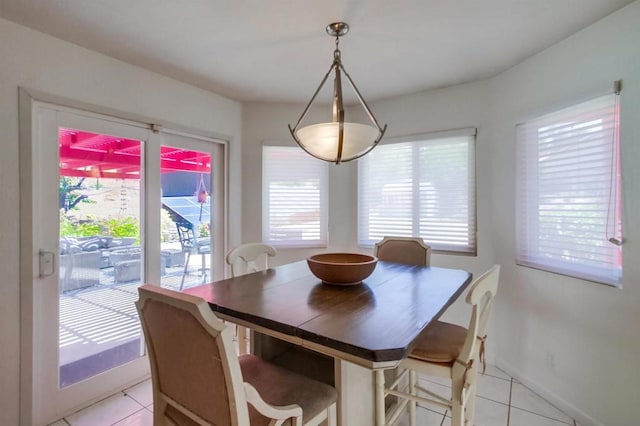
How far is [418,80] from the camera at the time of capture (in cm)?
271

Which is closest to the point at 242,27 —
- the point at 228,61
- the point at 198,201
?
the point at 228,61

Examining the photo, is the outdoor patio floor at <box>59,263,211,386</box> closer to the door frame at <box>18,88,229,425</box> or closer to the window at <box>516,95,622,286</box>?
the door frame at <box>18,88,229,425</box>

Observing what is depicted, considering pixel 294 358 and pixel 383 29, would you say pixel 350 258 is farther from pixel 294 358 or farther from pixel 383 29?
pixel 383 29

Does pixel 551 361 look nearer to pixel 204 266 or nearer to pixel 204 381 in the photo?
pixel 204 381

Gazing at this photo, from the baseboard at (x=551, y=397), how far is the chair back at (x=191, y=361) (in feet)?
7.12

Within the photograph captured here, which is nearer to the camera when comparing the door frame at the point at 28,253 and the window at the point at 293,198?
the door frame at the point at 28,253

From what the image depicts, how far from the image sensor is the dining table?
1.05 meters

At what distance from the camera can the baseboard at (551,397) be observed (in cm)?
190

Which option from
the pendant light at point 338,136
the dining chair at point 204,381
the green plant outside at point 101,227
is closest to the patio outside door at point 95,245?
the green plant outside at point 101,227

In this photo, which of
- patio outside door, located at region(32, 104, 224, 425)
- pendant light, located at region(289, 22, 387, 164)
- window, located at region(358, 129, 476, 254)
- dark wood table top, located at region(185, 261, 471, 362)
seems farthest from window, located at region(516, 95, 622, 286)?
patio outside door, located at region(32, 104, 224, 425)

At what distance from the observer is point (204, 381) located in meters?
0.99

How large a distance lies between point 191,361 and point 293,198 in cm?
246

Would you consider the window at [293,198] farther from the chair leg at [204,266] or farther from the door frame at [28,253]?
the door frame at [28,253]

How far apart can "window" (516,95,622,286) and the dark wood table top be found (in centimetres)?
71
